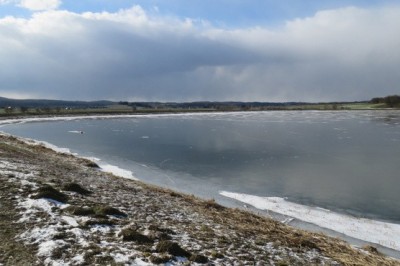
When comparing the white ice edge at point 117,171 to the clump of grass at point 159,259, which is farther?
the white ice edge at point 117,171

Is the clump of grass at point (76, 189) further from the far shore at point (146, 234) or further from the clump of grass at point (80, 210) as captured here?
the clump of grass at point (80, 210)

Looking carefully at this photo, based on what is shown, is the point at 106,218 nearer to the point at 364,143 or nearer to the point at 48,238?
the point at 48,238

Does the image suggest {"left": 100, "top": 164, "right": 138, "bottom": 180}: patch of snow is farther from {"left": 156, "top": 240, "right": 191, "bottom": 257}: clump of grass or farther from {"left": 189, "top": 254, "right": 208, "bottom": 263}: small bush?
{"left": 189, "top": 254, "right": 208, "bottom": 263}: small bush

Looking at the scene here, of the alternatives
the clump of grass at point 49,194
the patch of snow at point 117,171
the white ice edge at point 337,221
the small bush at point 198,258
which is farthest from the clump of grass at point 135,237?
the patch of snow at point 117,171

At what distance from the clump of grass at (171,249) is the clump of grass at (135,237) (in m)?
0.51

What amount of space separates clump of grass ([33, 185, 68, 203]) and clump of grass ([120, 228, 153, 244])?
3845 millimetres

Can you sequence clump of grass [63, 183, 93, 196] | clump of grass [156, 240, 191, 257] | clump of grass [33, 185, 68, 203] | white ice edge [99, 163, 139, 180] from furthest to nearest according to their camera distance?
1. white ice edge [99, 163, 139, 180]
2. clump of grass [63, 183, 93, 196]
3. clump of grass [33, 185, 68, 203]
4. clump of grass [156, 240, 191, 257]

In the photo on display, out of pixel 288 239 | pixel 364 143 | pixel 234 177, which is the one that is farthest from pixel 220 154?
pixel 288 239

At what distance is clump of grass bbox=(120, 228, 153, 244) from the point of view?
985cm

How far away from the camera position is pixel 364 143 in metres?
47.0

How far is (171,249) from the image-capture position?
9.28 metres

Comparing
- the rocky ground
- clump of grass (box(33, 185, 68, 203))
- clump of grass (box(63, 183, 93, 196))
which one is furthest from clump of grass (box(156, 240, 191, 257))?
clump of grass (box(63, 183, 93, 196))

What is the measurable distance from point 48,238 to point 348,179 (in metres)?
21.0

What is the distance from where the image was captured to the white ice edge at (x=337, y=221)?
14.7m
